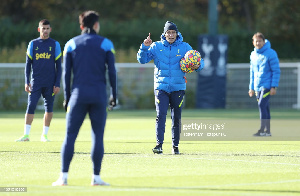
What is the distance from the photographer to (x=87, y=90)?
1018cm

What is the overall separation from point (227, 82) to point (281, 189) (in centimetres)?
2254

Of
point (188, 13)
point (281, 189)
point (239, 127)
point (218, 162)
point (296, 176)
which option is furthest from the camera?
point (188, 13)

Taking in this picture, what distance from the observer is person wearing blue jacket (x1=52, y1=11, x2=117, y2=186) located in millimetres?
10203

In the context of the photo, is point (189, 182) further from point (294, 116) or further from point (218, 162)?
point (294, 116)

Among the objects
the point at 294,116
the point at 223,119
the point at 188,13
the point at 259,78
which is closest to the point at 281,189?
the point at 259,78

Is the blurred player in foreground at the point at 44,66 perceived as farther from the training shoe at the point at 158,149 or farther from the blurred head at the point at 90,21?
the blurred head at the point at 90,21

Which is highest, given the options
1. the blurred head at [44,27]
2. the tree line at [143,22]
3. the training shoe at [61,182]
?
the tree line at [143,22]

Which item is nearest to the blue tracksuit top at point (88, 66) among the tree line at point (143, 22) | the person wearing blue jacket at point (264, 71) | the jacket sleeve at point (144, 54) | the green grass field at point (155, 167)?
the green grass field at point (155, 167)

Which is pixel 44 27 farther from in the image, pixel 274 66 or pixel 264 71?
pixel 274 66

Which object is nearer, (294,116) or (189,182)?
(189,182)

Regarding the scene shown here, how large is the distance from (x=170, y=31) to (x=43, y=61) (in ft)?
11.0

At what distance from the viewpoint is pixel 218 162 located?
13.3 metres

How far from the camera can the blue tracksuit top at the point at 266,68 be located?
18.5 m

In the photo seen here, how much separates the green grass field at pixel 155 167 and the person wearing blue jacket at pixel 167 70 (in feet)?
2.46
